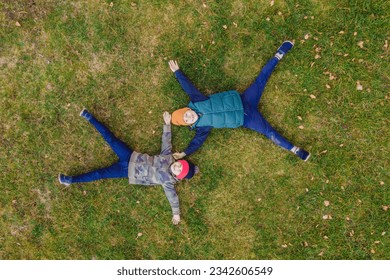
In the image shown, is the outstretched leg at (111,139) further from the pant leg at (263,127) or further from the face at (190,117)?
the pant leg at (263,127)

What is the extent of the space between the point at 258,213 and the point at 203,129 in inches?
66.0

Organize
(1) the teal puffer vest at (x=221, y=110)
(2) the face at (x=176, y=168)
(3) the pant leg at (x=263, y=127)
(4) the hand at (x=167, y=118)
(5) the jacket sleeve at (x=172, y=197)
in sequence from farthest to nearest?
(4) the hand at (x=167, y=118) → (5) the jacket sleeve at (x=172, y=197) → (3) the pant leg at (x=263, y=127) → (1) the teal puffer vest at (x=221, y=110) → (2) the face at (x=176, y=168)

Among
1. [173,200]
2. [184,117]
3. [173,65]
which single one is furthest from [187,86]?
[173,200]

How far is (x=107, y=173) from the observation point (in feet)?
18.4

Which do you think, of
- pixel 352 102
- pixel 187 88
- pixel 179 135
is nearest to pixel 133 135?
pixel 179 135

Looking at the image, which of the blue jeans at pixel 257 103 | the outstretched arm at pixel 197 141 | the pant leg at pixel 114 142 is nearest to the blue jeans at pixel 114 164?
the pant leg at pixel 114 142

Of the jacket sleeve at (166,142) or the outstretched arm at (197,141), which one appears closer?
the outstretched arm at (197,141)

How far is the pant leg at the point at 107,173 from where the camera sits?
5.55 m

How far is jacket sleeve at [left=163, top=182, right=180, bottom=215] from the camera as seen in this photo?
216 inches

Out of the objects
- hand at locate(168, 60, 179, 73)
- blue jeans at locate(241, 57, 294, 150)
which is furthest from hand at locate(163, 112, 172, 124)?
blue jeans at locate(241, 57, 294, 150)

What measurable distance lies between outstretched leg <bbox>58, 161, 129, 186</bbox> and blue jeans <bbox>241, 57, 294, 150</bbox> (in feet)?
6.57

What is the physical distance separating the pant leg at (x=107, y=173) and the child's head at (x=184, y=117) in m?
1.02

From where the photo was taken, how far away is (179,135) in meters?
5.82

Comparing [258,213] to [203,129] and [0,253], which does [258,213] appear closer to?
[203,129]
